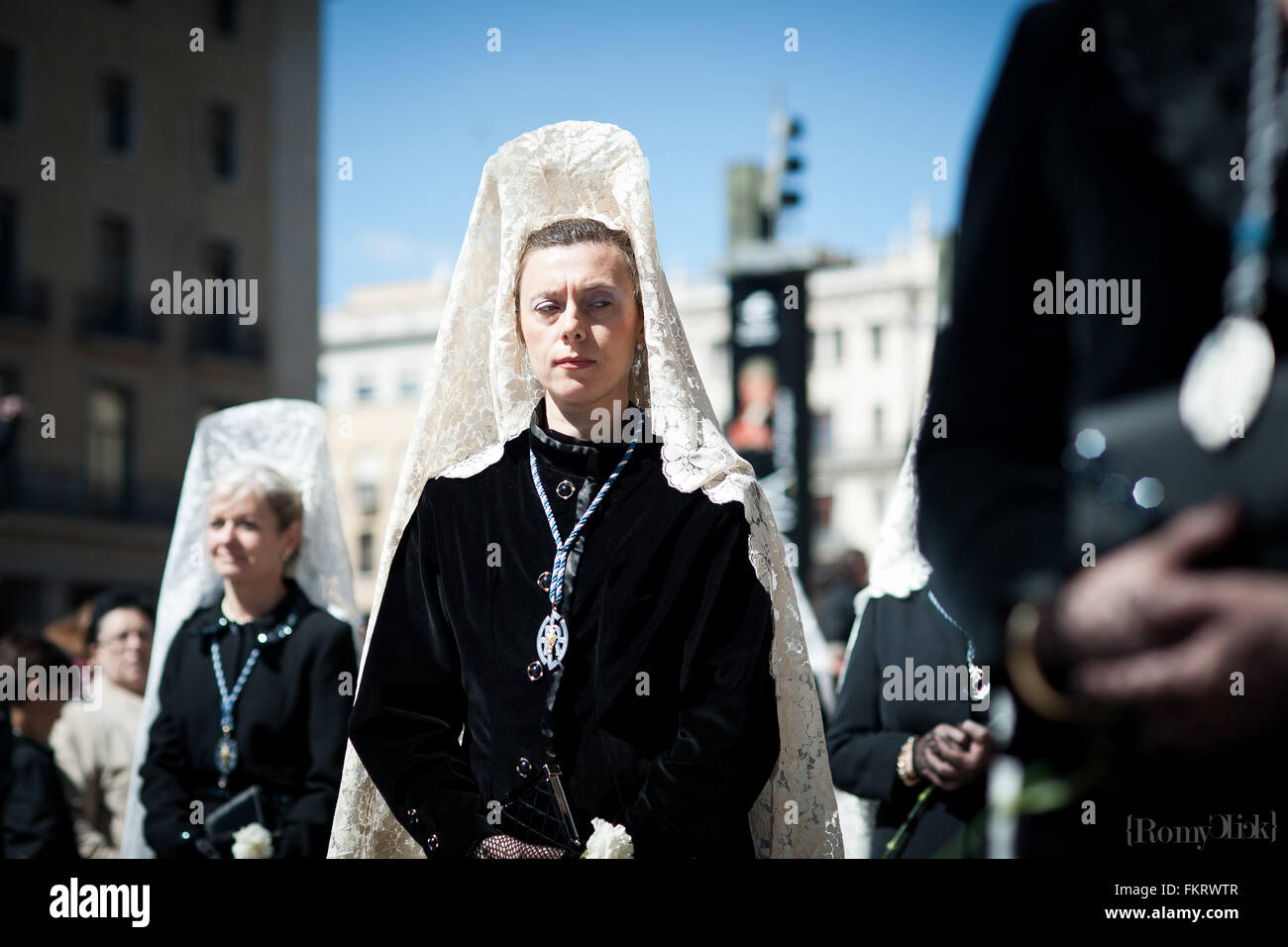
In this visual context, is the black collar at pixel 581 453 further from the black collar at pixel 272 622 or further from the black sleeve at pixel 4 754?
the black sleeve at pixel 4 754

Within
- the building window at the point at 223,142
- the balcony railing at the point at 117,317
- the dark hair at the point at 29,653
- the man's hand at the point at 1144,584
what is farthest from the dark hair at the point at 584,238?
the building window at the point at 223,142

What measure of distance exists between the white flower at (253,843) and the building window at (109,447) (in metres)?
22.5

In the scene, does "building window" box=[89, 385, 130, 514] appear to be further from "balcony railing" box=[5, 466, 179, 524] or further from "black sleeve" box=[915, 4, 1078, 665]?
"black sleeve" box=[915, 4, 1078, 665]

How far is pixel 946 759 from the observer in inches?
147

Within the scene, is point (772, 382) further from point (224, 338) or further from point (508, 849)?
point (508, 849)

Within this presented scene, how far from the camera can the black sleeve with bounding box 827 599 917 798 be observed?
402 cm

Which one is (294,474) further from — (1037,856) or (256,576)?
(1037,856)

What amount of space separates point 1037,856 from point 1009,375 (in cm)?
37

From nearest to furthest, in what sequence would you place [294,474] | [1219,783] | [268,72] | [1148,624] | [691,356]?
[1148,624], [1219,783], [691,356], [294,474], [268,72]

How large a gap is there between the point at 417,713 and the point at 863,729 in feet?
5.75

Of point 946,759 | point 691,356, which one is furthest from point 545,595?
point 946,759

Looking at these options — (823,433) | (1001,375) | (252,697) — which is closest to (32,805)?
(252,697)

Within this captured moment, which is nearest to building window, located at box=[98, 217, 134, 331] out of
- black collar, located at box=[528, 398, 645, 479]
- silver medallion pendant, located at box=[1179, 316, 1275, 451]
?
black collar, located at box=[528, 398, 645, 479]

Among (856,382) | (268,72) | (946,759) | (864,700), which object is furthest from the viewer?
(856,382)
